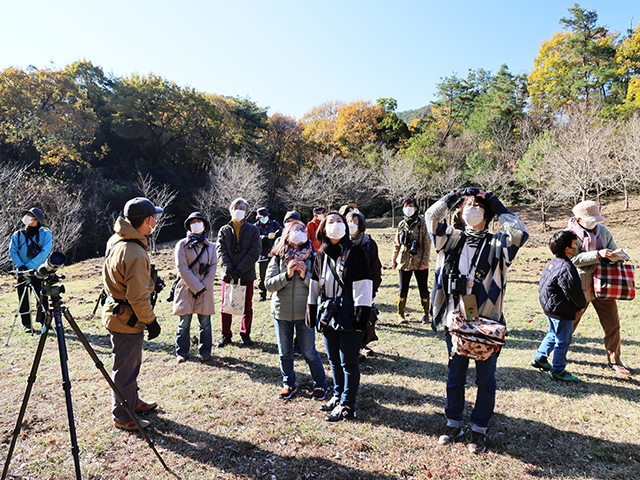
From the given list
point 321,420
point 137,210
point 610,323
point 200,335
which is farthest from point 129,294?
point 610,323

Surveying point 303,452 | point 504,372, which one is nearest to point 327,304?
point 303,452

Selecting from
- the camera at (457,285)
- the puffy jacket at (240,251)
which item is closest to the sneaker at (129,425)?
the puffy jacket at (240,251)

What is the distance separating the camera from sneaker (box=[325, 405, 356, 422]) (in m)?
3.56

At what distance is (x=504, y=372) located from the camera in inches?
180

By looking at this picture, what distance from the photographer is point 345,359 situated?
3.51 meters

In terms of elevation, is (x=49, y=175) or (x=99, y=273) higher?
(x=49, y=175)

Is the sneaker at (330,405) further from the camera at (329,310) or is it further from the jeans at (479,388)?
the jeans at (479,388)

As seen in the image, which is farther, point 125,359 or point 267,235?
point 267,235

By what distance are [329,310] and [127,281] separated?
6.23ft

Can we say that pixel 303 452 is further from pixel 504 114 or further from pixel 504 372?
pixel 504 114

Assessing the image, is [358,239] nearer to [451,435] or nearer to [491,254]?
[491,254]

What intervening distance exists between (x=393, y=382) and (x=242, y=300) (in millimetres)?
2476

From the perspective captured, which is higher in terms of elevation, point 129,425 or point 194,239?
point 194,239

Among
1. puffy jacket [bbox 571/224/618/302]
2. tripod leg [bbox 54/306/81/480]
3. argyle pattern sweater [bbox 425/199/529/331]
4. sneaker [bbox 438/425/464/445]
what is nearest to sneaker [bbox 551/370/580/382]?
puffy jacket [bbox 571/224/618/302]
